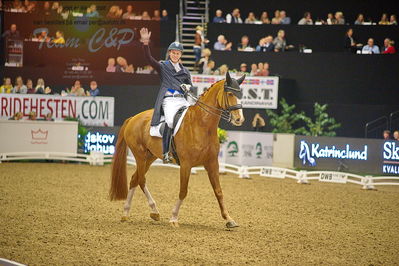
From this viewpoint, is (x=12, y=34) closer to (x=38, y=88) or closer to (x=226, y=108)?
(x=38, y=88)

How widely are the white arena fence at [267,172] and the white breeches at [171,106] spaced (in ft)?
23.1

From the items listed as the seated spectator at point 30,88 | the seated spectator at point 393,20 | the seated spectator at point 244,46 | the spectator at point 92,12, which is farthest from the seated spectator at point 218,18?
the seated spectator at point 30,88

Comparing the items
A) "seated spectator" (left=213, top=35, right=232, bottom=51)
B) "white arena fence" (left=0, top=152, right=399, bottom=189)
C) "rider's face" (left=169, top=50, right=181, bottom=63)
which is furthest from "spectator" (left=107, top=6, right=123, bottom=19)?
"rider's face" (left=169, top=50, right=181, bottom=63)

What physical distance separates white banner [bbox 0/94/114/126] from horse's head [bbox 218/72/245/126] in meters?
11.1

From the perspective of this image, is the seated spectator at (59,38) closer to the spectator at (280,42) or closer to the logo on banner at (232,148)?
the logo on banner at (232,148)

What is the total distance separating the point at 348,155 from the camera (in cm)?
1773

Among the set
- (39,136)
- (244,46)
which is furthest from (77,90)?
(244,46)

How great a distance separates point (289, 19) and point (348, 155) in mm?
6445

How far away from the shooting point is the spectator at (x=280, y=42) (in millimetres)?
21031

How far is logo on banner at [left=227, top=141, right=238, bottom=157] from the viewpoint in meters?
19.0

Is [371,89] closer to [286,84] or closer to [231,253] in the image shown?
[286,84]

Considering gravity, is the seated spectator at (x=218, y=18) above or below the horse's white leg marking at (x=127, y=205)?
above

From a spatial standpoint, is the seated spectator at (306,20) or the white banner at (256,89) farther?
the seated spectator at (306,20)

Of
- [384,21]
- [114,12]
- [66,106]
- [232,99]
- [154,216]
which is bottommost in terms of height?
[154,216]
